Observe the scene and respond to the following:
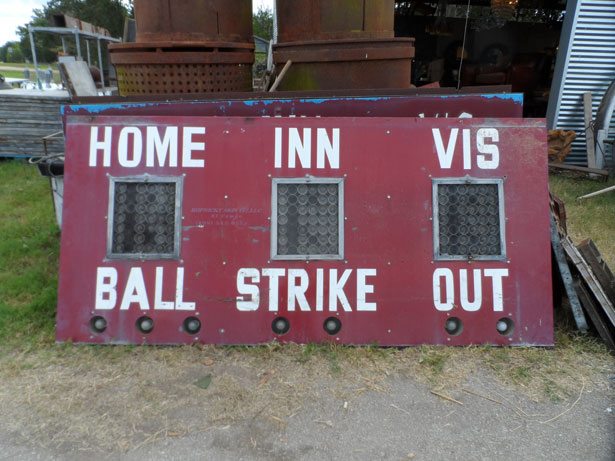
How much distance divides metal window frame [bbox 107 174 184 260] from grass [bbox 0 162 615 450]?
58 cm

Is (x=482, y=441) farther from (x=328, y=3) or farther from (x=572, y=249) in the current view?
(x=328, y=3)

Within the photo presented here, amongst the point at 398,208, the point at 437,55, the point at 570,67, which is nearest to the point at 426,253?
the point at 398,208

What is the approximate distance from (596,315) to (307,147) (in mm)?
2245

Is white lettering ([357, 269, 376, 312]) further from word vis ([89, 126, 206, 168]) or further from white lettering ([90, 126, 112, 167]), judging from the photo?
white lettering ([90, 126, 112, 167])

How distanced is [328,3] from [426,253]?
2.60m

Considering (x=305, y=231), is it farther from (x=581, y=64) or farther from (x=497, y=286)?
(x=581, y=64)

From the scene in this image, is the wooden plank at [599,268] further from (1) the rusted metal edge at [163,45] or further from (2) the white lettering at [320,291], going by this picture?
(1) the rusted metal edge at [163,45]

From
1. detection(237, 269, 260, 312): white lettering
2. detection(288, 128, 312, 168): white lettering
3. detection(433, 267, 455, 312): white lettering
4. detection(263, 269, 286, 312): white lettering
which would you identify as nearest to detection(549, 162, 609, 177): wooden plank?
detection(433, 267, 455, 312): white lettering

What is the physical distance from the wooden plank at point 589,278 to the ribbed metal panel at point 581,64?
5.80m

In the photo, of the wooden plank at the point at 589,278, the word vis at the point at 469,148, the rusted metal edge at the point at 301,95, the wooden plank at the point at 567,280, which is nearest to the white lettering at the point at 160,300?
the rusted metal edge at the point at 301,95

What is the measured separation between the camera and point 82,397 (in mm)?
2768

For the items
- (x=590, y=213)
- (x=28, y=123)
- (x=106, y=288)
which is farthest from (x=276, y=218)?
(x=28, y=123)

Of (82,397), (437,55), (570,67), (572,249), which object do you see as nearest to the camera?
(82,397)

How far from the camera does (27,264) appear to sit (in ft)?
15.4
